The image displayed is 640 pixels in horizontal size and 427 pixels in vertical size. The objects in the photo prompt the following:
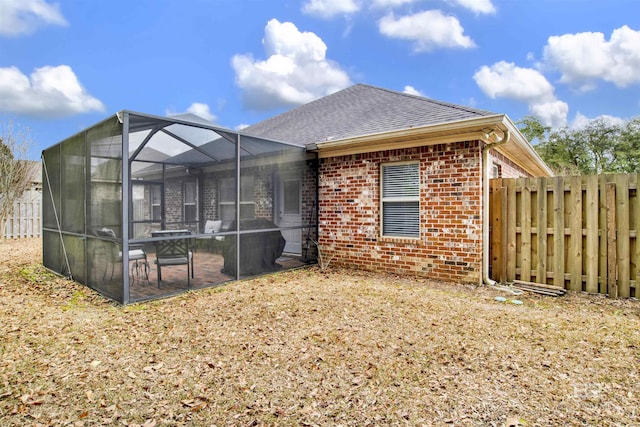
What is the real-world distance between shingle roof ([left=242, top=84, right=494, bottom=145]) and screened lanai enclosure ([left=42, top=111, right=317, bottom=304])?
1.17 metres

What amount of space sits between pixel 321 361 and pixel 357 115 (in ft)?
22.1

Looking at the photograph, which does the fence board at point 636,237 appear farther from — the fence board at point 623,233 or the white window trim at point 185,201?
the white window trim at point 185,201

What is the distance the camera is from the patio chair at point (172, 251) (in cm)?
549

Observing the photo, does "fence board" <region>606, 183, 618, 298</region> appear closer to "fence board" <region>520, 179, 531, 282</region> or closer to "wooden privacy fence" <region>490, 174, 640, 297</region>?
"wooden privacy fence" <region>490, 174, 640, 297</region>

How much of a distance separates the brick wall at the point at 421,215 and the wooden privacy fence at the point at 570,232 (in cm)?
62

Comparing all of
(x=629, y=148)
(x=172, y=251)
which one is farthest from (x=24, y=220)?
(x=629, y=148)

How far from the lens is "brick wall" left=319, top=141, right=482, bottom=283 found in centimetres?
585

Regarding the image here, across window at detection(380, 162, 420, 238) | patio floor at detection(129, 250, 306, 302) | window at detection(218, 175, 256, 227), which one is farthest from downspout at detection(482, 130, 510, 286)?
patio floor at detection(129, 250, 306, 302)

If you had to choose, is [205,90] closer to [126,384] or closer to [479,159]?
[479,159]

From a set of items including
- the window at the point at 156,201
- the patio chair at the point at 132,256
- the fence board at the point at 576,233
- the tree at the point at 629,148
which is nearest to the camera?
the patio chair at the point at 132,256

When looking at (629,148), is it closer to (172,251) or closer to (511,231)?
(511,231)

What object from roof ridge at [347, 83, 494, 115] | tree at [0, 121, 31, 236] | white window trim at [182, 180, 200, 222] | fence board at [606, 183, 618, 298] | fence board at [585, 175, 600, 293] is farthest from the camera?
tree at [0, 121, 31, 236]

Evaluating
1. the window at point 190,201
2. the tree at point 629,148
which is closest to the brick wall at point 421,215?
the window at point 190,201

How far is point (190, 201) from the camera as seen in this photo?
968cm
